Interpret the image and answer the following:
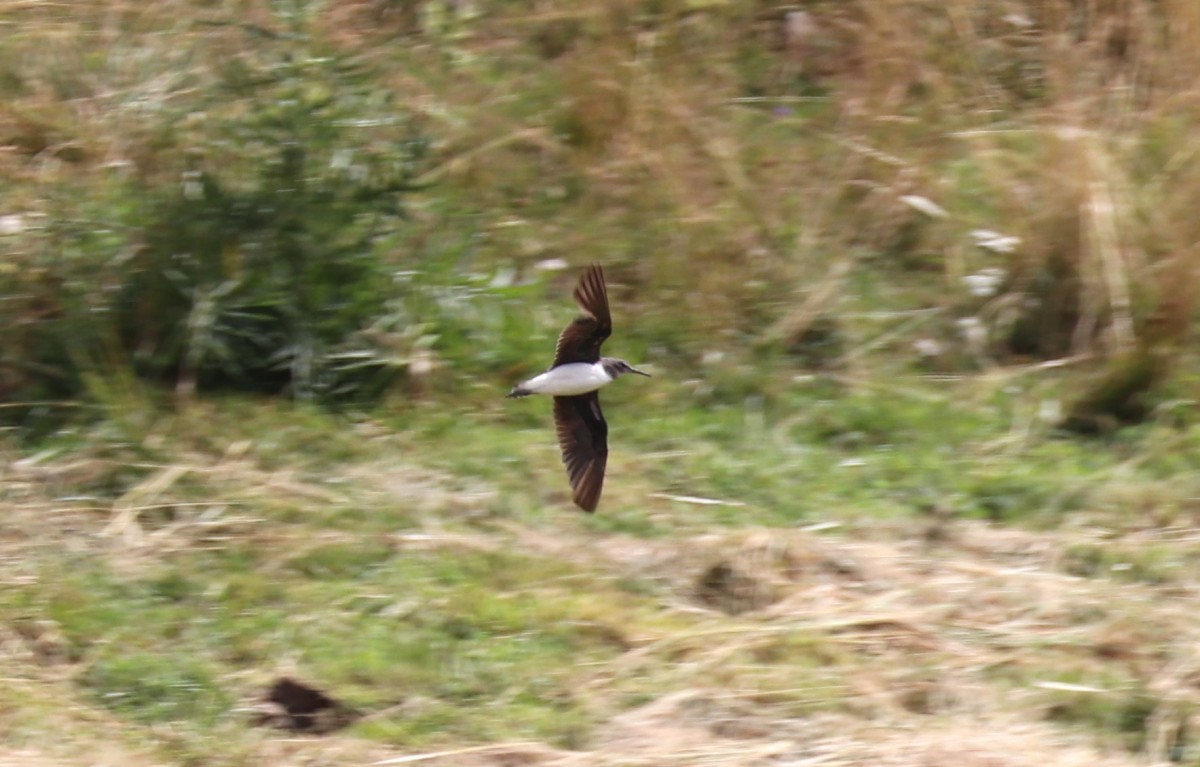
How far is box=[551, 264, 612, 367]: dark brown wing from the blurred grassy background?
2.12 ft

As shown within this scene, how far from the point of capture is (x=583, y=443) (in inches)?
150

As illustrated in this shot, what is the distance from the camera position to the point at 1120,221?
506 centimetres

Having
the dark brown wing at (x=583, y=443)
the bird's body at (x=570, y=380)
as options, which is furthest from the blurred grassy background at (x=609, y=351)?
the bird's body at (x=570, y=380)

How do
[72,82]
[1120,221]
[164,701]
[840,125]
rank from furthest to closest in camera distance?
[840,125]
[72,82]
[1120,221]
[164,701]

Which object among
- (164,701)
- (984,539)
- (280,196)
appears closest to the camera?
(164,701)

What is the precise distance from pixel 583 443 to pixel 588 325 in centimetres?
40

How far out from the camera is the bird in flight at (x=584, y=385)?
3.46m

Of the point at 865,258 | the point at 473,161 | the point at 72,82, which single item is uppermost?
the point at 72,82

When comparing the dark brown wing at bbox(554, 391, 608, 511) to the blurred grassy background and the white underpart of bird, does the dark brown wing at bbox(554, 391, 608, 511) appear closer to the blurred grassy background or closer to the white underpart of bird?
the white underpart of bird

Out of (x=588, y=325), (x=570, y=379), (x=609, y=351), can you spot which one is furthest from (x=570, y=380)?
(x=609, y=351)

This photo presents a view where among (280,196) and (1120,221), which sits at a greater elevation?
(280,196)

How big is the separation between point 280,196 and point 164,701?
5.58 feet

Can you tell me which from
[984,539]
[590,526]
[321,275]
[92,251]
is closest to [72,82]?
[92,251]

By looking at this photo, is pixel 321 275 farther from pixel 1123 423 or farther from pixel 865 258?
pixel 1123 423
